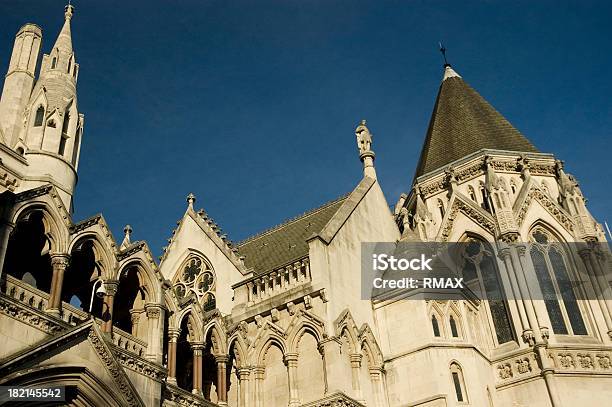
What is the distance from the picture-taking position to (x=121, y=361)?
1602cm

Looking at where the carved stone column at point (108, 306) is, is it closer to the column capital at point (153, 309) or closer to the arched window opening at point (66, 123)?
the column capital at point (153, 309)

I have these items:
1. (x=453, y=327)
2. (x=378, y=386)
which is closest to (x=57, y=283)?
(x=378, y=386)

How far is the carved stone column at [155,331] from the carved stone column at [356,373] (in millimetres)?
6232

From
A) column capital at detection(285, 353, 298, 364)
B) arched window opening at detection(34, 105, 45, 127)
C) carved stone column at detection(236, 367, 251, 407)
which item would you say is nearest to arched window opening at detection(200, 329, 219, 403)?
carved stone column at detection(236, 367, 251, 407)

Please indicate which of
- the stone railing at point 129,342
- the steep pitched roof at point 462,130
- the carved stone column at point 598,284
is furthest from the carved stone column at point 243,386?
the steep pitched roof at point 462,130

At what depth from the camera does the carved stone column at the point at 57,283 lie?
597 inches

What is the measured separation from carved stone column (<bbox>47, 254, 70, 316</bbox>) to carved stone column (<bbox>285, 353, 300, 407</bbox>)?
7.95 m

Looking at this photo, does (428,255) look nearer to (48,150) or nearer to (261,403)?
(261,403)

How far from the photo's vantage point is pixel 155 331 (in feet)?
58.5

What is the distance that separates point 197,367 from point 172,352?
Result: 50.9 inches

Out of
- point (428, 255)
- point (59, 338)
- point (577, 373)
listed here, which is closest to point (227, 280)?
→ point (428, 255)

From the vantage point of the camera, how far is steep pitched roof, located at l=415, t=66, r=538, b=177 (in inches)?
1296

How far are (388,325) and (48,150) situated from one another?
12616mm

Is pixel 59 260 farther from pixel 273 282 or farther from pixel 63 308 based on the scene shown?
pixel 273 282
